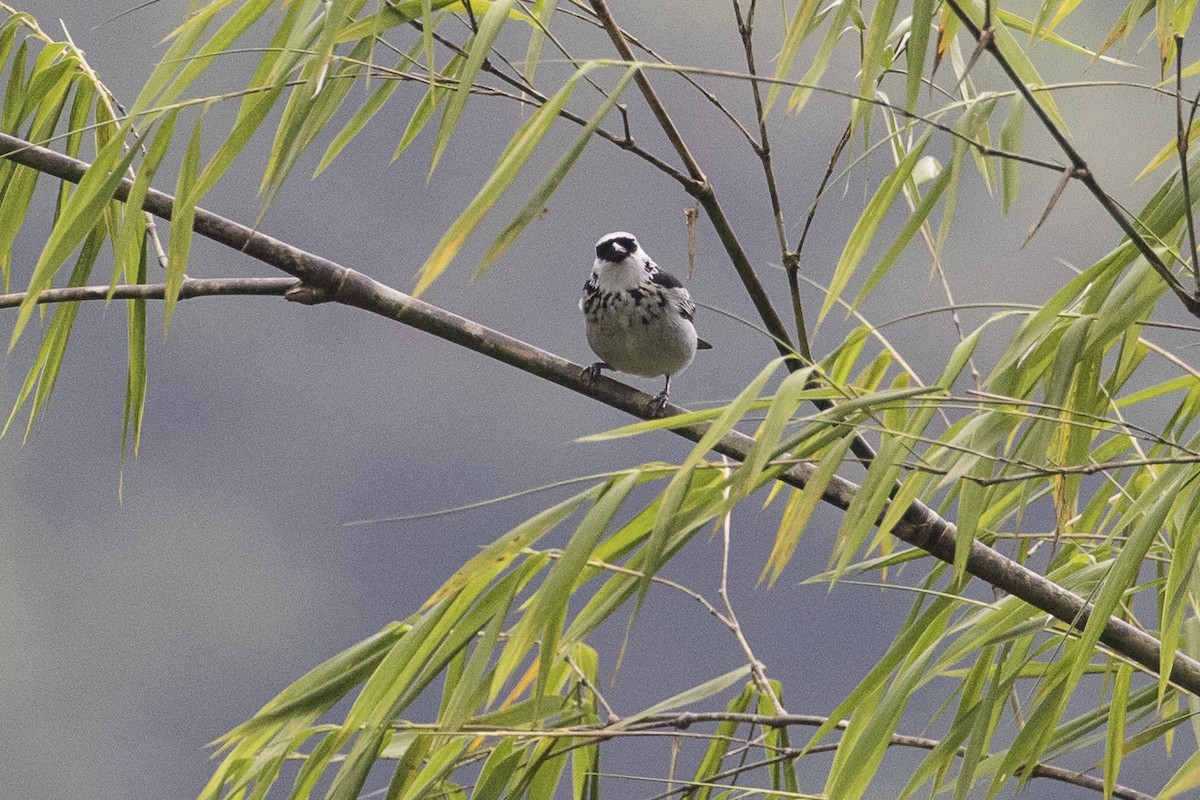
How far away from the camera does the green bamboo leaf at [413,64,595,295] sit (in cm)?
92

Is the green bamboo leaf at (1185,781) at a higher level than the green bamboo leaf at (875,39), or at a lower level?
A: lower

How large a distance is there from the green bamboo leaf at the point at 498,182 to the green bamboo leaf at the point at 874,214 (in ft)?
1.02

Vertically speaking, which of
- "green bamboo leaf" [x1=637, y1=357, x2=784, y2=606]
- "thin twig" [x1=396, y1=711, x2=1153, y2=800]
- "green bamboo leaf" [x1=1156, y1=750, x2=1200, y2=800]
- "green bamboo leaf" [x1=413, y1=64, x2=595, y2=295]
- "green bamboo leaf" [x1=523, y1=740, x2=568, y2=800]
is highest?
"green bamboo leaf" [x1=413, y1=64, x2=595, y2=295]

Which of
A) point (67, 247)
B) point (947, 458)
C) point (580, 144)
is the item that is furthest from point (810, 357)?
point (67, 247)

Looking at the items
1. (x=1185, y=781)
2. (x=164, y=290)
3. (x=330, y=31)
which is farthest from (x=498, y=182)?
(x=1185, y=781)

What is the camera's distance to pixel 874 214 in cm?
119

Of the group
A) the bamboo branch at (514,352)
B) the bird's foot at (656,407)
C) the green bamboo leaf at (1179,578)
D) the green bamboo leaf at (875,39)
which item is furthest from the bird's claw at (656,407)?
the green bamboo leaf at (1179,578)

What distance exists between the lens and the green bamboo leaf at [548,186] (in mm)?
899

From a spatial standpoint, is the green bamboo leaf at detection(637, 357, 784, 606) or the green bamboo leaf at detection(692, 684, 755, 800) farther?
the green bamboo leaf at detection(692, 684, 755, 800)

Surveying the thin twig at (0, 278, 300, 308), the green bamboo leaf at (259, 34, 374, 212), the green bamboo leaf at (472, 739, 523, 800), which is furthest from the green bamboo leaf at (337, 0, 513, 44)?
the green bamboo leaf at (472, 739, 523, 800)

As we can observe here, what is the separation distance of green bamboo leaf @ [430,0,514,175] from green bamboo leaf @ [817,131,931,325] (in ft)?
1.14

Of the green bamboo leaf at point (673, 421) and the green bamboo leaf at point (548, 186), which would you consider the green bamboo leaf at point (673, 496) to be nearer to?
the green bamboo leaf at point (673, 421)

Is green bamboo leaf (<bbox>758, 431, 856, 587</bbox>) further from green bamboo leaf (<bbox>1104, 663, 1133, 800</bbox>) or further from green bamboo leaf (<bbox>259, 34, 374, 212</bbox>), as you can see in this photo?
green bamboo leaf (<bbox>259, 34, 374, 212</bbox>)

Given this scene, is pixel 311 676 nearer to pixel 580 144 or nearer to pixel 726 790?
pixel 726 790
